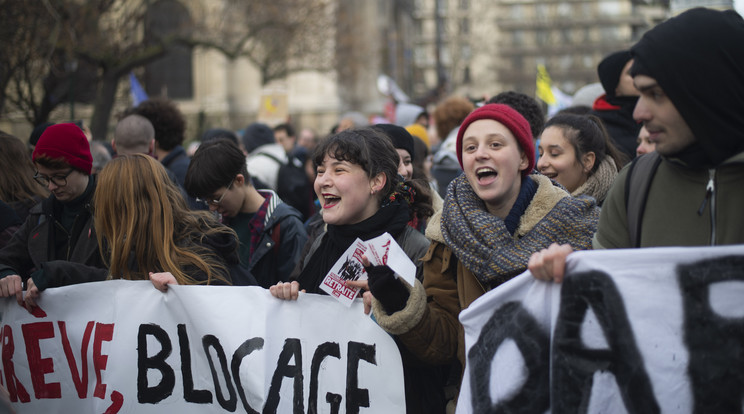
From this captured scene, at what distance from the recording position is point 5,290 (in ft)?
12.2

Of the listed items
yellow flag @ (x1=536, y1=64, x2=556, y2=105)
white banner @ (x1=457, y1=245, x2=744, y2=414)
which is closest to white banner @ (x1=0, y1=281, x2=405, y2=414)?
white banner @ (x1=457, y1=245, x2=744, y2=414)

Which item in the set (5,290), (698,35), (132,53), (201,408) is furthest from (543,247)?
(132,53)

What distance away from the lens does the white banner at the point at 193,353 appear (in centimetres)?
335

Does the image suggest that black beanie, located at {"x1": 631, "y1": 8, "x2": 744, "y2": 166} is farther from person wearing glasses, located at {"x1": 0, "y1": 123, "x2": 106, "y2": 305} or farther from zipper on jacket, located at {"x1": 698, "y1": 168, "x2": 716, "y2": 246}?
person wearing glasses, located at {"x1": 0, "y1": 123, "x2": 106, "y2": 305}

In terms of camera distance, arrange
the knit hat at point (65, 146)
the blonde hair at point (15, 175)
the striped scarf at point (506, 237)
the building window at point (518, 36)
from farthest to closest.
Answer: the building window at point (518, 36), the blonde hair at point (15, 175), the knit hat at point (65, 146), the striped scarf at point (506, 237)

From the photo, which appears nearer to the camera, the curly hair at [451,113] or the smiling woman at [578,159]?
the smiling woman at [578,159]

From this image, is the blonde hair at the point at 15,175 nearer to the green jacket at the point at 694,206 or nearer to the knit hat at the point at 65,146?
the knit hat at the point at 65,146

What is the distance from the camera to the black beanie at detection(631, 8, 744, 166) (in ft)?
7.45

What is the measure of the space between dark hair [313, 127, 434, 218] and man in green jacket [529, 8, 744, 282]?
4.42ft

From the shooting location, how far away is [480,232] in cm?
291

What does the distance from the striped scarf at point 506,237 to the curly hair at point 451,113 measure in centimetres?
425

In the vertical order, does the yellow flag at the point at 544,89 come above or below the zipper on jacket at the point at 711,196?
above

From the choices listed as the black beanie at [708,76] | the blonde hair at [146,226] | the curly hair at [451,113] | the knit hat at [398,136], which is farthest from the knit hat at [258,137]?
the black beanie at [708,76]

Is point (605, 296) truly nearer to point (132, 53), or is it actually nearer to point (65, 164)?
point (65, 164)
